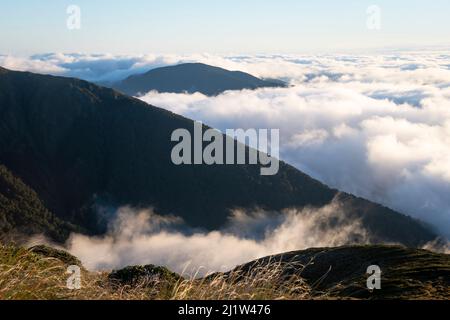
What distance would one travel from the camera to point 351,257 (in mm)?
48375

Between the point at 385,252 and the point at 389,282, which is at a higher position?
the point at 389,282

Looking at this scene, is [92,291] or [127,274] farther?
[127,274]

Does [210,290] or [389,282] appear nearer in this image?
[210,290]

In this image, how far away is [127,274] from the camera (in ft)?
Result: 131
